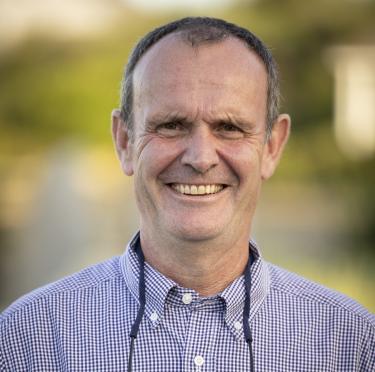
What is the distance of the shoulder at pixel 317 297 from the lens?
287 cm

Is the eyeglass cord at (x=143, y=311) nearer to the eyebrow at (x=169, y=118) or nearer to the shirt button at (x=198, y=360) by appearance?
the shirt button at (x=198, y=360)

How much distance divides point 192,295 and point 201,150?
0.48 meters

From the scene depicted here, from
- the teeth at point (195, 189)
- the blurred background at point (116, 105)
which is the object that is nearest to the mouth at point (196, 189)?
the teeth at point (195, 189)

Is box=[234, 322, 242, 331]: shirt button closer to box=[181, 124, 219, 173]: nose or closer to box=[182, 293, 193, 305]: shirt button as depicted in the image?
box=[182, 293, 193, 305]: shirt button

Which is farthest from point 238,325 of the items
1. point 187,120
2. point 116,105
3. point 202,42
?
point 116,105

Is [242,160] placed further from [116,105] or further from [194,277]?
[116,105]

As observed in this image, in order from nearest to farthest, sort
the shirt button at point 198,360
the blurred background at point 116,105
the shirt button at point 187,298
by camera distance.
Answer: the shirt button at point 198,360 → the shirt button at point 187,298 → the blurred background at point 116,105

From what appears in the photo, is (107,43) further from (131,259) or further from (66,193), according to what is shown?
(131,259)

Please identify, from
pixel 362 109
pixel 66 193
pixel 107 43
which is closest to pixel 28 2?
pixel 107 43

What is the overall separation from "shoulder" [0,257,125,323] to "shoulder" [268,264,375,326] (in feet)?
1.85

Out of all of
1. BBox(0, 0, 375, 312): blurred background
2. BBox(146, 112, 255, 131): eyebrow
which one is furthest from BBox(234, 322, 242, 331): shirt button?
BBox(0, 0, 375, 312): blurred background

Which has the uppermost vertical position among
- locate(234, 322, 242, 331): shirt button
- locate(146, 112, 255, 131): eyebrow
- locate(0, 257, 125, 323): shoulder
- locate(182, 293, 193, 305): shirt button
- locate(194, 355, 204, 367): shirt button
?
locate(146, 112, 255, 131): eyebrow

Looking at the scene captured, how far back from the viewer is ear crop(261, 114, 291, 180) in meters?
2.97

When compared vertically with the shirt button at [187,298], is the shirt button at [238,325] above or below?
below
